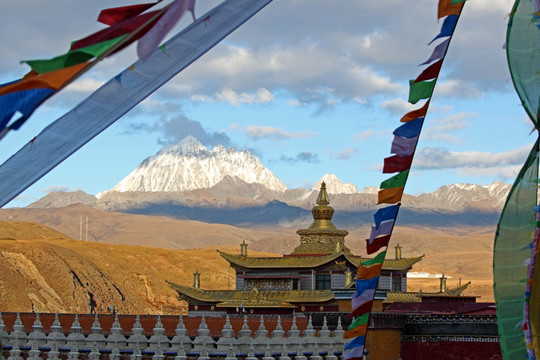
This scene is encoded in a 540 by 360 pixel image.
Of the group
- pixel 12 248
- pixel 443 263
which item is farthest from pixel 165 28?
pixel 443 263

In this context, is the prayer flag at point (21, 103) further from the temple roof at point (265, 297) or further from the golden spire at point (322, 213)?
the golden spire at point (322, 213)

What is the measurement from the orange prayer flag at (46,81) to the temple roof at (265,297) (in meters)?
31.5

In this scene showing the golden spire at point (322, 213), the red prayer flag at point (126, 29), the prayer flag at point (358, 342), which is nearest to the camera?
the red prayer flag at point (126, 29)

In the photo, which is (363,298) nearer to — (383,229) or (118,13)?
(383,229)

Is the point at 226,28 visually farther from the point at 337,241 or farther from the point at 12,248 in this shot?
the point at 12,248

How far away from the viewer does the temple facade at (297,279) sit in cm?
3972

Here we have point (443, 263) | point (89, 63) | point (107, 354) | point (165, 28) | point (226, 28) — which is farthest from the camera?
point (443, 263)

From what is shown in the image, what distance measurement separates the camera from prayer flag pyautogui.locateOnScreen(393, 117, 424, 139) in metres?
12.1

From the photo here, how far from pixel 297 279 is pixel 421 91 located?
3094 centimetres

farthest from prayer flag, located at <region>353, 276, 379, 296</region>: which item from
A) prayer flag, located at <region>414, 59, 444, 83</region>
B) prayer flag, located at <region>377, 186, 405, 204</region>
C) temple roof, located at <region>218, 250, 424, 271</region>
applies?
temple roof, located at <region>218, 250, 424, 271</region>

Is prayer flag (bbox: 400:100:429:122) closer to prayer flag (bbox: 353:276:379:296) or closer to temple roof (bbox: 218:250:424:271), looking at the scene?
prayer flag (bbox: 353:276:379:296)

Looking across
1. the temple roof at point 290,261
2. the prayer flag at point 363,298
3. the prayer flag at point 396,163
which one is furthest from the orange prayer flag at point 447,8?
the temple roof at point 290,261

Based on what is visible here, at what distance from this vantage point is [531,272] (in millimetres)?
10930

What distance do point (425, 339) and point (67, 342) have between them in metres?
13.1
